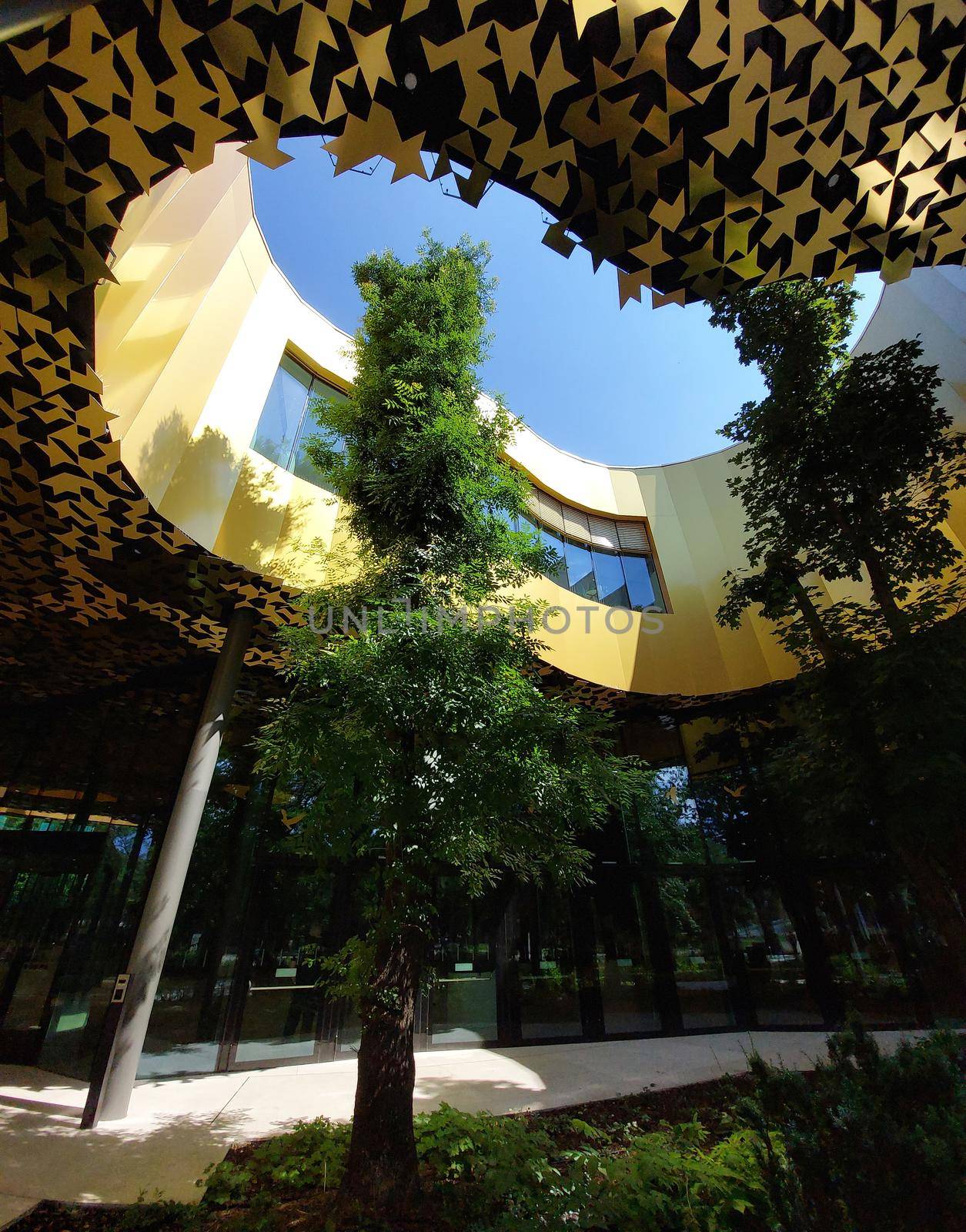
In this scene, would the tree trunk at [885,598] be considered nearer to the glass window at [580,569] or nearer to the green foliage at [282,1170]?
the glass window at [580,569]

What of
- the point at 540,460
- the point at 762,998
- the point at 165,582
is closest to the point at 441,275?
the point at 165,582

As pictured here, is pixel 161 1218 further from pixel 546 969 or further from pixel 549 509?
pixel 549 509

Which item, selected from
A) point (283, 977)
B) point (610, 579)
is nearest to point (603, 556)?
point (610, 579)

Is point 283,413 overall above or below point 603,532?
below

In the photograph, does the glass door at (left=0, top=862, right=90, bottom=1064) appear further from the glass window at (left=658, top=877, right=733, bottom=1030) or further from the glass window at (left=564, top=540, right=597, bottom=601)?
the glass window at (left=564, top=540, right=597, bottom=601)

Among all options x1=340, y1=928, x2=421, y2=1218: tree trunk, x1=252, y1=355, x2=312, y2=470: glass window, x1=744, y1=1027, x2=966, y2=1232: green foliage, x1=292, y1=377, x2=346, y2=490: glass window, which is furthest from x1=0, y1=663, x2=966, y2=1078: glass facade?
x1=744, y1=1027, x2=966, y2=1232: green foliage

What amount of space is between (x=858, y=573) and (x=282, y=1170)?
875 centimetres

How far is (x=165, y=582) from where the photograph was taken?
22.0 feet

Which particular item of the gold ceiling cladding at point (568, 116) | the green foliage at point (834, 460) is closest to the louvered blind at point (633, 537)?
the green foliage at point (834, 460)

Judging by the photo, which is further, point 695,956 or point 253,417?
point 695,956

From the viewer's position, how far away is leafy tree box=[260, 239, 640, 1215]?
12.3ft

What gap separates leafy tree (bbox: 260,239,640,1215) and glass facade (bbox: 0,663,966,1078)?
2.77 meters

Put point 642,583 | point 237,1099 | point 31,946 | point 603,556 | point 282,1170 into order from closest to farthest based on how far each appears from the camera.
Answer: point 282,1170 → point 237,1099 → point 31,946 → point 642,583 → point 603,556

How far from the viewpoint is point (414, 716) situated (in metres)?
4.07
